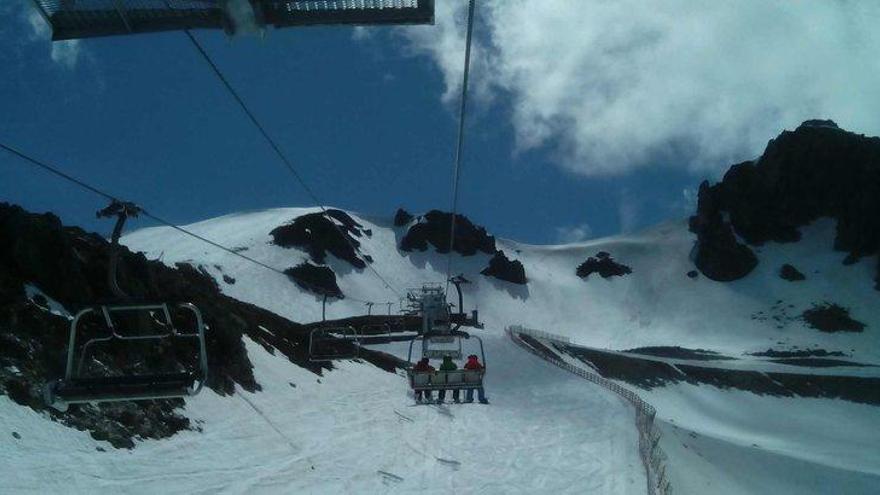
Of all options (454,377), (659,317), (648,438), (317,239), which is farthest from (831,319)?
(454,377)

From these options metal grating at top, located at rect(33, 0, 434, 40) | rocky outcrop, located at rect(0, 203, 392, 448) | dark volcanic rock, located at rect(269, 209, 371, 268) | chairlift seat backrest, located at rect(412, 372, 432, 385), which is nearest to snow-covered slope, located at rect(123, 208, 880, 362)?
dark volcanic rock, located at rect(269, 209, 371, 268)

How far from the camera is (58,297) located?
23375 millimetres

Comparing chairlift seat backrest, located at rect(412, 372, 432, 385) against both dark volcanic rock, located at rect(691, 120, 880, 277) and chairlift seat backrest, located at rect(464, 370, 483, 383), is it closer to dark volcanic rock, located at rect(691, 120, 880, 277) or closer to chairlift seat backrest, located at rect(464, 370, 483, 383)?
chairlift seat backrest, located at rect(464, 370, 483, 383)

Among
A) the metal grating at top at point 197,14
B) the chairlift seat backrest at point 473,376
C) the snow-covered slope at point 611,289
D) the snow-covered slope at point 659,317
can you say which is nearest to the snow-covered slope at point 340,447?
the snow-covered slope at point 659,317

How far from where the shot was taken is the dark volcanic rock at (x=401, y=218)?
495 feet

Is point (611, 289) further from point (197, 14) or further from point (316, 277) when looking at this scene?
point (197, 14)

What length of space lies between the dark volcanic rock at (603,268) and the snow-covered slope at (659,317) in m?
2.08

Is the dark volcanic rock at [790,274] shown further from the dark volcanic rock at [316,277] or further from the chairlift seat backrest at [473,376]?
the chairlift seat backrest at [473,376]

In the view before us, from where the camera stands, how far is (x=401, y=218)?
498 ft

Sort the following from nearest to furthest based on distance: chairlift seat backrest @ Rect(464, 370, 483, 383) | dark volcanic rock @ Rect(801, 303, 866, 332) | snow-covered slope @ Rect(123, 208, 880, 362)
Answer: chairlift seat backrest @ Rect(464, 370, 483, 383), snow-covered slope @ Rect(123, 208, 880, 362), dark volcanic rock @ Rect(801, 303, 866, 332)

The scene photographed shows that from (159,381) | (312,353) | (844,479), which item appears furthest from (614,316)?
(159,381)

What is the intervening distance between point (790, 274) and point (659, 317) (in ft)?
93.0

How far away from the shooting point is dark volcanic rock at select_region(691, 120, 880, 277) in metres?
122

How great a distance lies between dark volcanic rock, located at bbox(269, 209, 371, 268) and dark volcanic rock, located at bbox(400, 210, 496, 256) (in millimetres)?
20812
